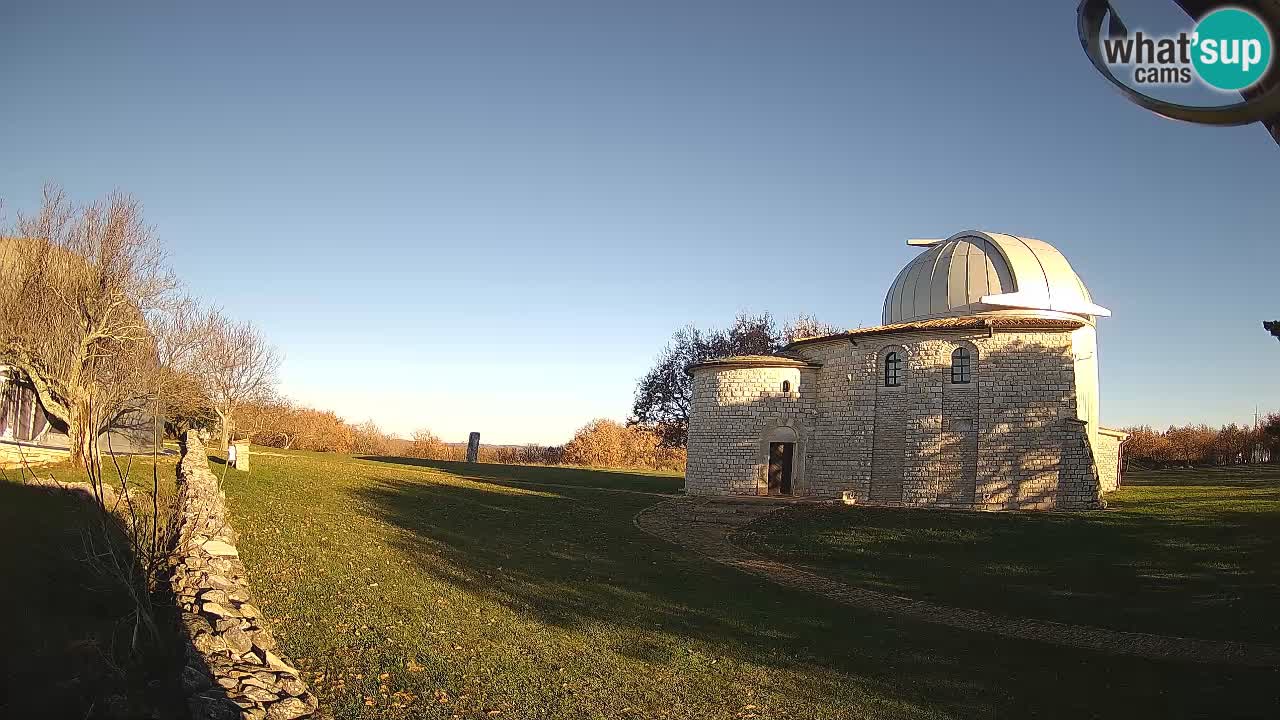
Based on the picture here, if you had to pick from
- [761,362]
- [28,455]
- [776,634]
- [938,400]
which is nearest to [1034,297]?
[938,400]

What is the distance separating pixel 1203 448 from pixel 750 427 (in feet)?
141

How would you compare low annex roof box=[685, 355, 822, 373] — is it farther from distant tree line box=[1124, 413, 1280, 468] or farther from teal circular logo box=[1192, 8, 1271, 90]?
distant tree line box=[1124, 413, 1280, 468]

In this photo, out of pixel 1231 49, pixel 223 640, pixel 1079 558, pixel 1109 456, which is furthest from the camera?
pixel 1109 456

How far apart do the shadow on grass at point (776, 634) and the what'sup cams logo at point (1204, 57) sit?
642 centimetres

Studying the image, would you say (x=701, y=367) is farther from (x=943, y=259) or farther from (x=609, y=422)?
(x=609, y=422)

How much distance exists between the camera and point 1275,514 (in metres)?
18.1

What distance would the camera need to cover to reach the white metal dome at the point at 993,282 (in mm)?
24969

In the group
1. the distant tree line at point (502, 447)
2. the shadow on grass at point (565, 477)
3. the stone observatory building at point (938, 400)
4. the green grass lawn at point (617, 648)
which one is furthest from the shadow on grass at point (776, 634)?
the distant tree line at point (502, 447)

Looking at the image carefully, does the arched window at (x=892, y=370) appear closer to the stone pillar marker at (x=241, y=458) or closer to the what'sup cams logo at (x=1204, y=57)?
the stone pillar marker at (x=241, y=458)

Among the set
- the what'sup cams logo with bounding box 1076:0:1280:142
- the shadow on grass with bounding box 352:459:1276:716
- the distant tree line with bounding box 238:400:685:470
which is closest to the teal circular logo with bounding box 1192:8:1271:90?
the what'sup cams logo with bounding box 1076:0:1280:142

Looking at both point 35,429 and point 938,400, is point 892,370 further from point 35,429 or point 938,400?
point 35,429

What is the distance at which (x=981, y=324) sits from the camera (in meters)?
23.4

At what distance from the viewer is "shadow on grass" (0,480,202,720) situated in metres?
6.51

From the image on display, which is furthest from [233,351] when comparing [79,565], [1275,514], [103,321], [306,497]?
[1275,514]
